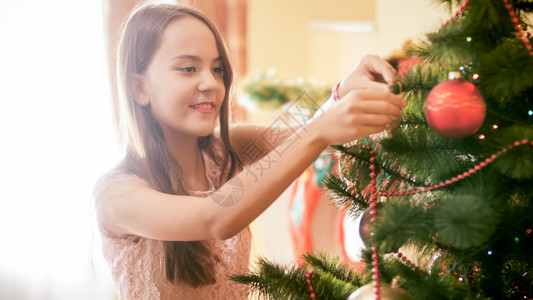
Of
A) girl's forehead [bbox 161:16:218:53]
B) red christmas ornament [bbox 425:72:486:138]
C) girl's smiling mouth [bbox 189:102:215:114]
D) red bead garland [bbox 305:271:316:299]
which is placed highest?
girl's forehead [bbox 161:16:218:53]

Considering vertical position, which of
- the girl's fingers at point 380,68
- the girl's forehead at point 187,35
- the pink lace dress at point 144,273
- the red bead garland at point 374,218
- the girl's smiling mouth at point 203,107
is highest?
the girl's forehead at point 187,35

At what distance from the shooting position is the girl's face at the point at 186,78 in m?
0.96

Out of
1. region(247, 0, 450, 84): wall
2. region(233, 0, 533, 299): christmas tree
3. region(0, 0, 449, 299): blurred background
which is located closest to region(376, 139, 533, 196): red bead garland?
region(233, 0, 533, 299): christmas tree

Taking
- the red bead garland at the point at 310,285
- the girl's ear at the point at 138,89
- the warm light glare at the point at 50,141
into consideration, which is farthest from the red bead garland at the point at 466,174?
the warm light glare at the point at 50,141

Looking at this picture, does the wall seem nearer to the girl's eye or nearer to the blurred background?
the blurred background

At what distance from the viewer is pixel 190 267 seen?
1026mm

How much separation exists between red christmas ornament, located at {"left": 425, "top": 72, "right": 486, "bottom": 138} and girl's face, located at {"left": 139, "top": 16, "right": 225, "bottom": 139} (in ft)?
1.63

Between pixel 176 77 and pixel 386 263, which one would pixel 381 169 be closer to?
pixel 386 263

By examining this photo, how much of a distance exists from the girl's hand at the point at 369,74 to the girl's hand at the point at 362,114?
10cm

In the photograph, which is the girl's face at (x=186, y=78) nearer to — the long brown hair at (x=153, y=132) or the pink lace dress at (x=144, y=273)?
the long brown hair at (x=153, y=132)

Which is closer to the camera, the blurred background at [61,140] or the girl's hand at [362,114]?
the girl's hand at [362,114]

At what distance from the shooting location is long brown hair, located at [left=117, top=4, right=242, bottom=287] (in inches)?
39.9

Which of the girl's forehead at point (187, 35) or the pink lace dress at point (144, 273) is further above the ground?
the girl's forehead at point (187, 35)

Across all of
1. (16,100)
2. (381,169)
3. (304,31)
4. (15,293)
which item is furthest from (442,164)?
(304,31)
